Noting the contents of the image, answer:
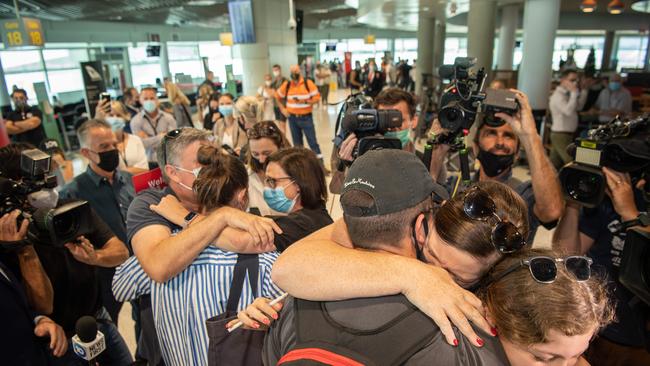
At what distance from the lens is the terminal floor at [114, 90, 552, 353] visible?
308 centimetres

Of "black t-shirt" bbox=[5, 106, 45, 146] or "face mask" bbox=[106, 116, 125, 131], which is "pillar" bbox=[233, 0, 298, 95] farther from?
"face mask" bbox=[106, 116, 125, 131]

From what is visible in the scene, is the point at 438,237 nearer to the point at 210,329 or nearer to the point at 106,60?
the point at 210,329

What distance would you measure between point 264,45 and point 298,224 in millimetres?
9662

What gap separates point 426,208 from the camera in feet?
3.16

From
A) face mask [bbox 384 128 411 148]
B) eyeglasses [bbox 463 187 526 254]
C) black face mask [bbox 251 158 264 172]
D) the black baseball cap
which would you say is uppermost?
the black baseball cap

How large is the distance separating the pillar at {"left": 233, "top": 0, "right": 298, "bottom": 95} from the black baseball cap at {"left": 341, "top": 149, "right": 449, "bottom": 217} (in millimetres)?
9869

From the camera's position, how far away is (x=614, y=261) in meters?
1.72

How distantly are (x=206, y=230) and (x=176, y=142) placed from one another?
69cm

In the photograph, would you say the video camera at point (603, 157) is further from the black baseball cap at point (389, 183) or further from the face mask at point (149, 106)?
the face mask at point (149, 106)

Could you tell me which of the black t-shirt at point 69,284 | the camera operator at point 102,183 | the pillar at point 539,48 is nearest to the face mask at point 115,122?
the camera operator at point 102,183

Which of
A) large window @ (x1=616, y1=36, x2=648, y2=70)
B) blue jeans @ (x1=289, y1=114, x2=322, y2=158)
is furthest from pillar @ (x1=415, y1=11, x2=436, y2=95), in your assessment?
large window @ (x1=616, y1=36, x2=648, y2=70)

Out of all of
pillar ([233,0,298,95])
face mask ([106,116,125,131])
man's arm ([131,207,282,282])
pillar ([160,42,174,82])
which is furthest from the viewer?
pillar ([160,42,174,82])

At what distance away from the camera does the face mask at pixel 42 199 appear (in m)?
1.58

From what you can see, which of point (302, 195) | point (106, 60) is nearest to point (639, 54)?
point (106, 60)
